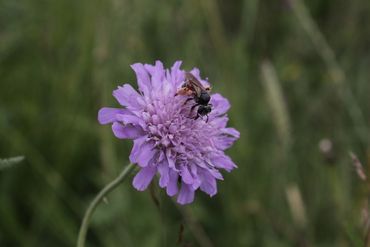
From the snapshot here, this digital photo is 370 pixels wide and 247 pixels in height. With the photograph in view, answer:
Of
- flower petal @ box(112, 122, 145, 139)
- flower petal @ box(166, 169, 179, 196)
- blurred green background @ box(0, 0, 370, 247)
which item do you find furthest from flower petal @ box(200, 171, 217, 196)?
blurred green background @ box(0, 0, 370, 247)

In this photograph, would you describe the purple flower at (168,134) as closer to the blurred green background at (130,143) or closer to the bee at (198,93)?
the bee at (198,93)

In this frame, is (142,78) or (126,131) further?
(142,78)

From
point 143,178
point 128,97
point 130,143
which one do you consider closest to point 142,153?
point 143,178

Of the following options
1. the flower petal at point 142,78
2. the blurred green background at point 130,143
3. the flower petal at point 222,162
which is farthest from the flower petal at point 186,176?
the blurred green background at point 130,143

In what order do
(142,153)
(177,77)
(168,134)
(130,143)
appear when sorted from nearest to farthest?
(142,153), (168,134), (177,77), (130,143)

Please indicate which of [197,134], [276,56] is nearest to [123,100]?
[197,134]

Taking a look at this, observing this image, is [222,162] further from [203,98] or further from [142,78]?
[142,78]

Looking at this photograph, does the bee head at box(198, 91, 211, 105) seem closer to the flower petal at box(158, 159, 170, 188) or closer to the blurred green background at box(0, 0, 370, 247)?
the flower petal at box(158, 159, 170, 188)
